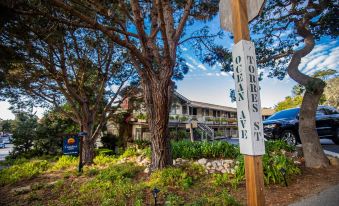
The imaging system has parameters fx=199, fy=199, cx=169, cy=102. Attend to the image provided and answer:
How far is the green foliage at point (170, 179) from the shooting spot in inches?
178

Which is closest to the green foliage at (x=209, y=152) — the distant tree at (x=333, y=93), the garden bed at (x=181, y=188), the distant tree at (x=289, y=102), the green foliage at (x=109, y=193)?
the garden bed at (x=181, y=188)

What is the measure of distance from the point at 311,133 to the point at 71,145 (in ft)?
27.3

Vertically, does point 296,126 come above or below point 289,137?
above

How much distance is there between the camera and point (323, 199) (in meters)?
3.54

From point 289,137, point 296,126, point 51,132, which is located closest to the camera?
point 296,126

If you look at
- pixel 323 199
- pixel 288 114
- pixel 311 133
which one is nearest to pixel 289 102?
pixel 288 114

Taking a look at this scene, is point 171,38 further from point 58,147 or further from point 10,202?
point 58,147

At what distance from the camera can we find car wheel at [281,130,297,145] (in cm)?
880

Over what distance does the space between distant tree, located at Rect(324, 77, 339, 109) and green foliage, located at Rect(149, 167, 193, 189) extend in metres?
32.0

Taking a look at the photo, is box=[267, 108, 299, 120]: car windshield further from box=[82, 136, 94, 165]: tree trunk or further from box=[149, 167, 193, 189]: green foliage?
box=[82, 136, 94, 165]: tree trunk

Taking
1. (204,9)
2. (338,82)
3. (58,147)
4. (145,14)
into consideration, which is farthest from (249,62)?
(338,82)

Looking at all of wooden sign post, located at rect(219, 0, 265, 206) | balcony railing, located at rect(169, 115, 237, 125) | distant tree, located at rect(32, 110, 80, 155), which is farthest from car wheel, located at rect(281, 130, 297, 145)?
distant tree, located at rect(32, 110, 80, 155)

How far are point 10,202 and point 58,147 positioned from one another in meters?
12.4

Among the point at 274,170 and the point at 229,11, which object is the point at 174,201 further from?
the point at 229,11
